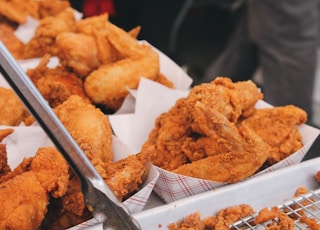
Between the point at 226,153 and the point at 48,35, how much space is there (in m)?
1.33

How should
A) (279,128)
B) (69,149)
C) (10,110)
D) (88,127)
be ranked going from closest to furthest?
(69,149) < (88,127) < (279,128) < (10,110)

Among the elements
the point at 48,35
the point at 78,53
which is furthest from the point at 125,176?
the point at 48,35

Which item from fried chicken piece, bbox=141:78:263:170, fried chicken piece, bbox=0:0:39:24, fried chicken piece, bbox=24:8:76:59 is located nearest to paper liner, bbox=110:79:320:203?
fried chicken piece, bbox=141:78:263:170

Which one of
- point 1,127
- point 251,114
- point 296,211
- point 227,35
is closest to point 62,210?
point 1,127

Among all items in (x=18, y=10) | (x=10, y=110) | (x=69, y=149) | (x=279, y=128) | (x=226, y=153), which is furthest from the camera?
(x=18, y=10)

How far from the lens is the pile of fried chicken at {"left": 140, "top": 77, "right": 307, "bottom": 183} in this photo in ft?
5.27

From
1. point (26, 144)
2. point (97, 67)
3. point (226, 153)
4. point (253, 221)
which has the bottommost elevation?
point (26, 144)

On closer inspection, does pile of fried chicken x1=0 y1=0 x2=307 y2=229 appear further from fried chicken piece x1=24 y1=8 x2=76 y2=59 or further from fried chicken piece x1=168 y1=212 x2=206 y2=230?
fried chicken piece x1=168 y1=212 x2=206 y2=230

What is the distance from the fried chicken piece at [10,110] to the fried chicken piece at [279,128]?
865mm

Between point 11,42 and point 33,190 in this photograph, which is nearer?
point 33,190

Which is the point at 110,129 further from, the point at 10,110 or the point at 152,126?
the point at 10,110

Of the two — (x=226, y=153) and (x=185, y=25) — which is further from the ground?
(x=226, y=153)

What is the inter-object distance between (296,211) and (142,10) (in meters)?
3.90

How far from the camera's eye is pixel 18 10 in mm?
3008
